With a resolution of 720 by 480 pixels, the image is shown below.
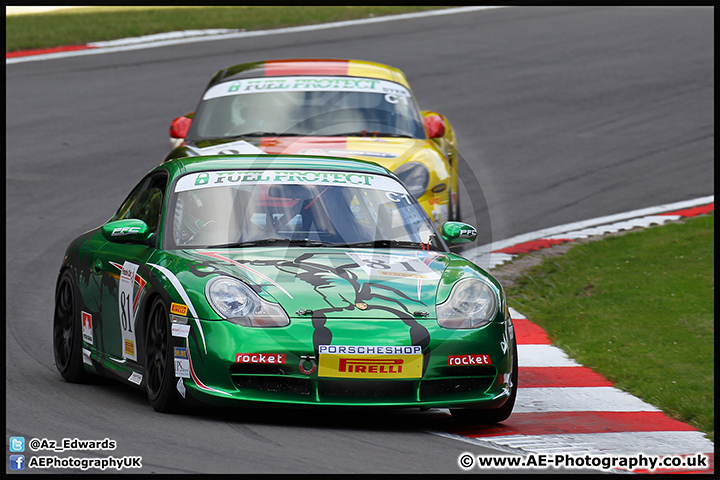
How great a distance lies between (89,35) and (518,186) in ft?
36.8

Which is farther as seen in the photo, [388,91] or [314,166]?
[388,91]

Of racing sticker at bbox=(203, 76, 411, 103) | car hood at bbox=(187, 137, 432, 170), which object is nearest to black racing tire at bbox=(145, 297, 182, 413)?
car hood at bbox=(187, 137, 432, 170)

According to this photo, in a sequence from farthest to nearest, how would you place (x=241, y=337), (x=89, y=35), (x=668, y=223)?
(x=89, y=35)
(x=668, y=223)
(x=241, y=337)

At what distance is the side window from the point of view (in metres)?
6.57

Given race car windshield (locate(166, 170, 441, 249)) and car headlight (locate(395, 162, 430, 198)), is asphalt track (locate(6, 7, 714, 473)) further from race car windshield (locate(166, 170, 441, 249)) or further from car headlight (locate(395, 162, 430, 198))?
car headlight (locate(395, 162, 430, 198))

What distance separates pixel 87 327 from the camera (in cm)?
675

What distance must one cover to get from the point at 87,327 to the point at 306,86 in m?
4.42

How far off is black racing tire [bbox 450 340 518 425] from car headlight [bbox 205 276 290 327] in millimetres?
1103

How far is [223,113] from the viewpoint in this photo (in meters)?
10.4

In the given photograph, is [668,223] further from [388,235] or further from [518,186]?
[388,235]

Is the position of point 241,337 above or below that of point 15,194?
above

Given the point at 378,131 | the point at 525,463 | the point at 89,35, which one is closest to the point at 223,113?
the point at 378,131

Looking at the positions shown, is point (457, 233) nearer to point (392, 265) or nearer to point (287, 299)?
point (392, 265)

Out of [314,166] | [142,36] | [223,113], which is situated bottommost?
[142,36]
